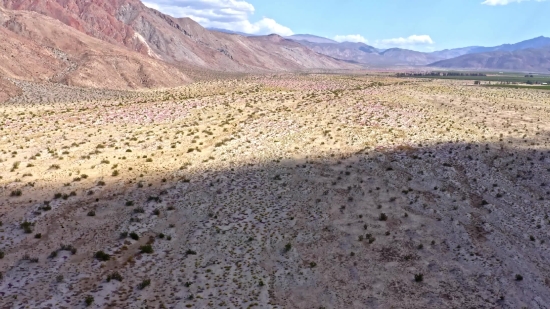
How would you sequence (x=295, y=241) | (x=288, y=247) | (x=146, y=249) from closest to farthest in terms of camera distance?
(x=146, y=249) < (x=288, y=247) < (x=295, y=241)

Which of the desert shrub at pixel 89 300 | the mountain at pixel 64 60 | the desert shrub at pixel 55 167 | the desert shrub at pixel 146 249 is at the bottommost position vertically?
the desert shrub at pixel 89 300

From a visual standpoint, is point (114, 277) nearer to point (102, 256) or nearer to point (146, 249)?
point (102, 256)

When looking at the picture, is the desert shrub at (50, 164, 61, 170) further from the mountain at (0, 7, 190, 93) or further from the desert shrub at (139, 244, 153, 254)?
the mountain at (0, 7, 190, 93)

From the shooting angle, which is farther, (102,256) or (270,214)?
(270,214)

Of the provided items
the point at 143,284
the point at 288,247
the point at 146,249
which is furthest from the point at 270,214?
the point at 143,284

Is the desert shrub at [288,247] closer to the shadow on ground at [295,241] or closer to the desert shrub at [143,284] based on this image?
the shadow on ground at [295,241]

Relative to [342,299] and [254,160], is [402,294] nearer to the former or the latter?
[342,299]

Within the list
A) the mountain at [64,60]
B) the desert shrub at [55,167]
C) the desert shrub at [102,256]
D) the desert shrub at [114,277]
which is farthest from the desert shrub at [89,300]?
the mountain at [64,60]
